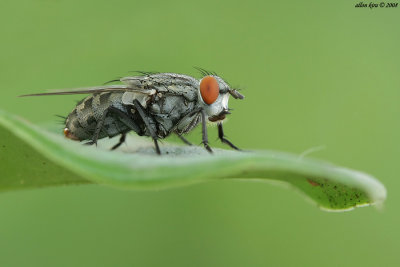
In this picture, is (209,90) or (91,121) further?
(209,90)

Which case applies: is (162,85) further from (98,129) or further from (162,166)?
(162,166)

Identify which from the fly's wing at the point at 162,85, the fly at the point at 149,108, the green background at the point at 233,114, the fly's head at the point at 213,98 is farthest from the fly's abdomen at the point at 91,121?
the green background at the point at 233,114

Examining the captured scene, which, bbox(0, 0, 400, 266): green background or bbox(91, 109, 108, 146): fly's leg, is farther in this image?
bbox(0, 0, 400, 266): green background

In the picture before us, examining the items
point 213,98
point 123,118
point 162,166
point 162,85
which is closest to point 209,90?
point 213,98

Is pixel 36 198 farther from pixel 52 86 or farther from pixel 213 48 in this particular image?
pixel 213 48

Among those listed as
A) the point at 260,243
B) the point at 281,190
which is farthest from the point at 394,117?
the point at 260,243

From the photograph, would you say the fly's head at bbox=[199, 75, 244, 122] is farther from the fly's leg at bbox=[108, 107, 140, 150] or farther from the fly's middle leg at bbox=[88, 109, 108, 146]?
the fly's middle leg at bbox=[88, 109, 108, 146]

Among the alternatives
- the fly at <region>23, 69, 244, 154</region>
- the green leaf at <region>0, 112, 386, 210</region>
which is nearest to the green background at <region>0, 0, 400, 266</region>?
the fly at <region>23, 69, 244, 154</region>
